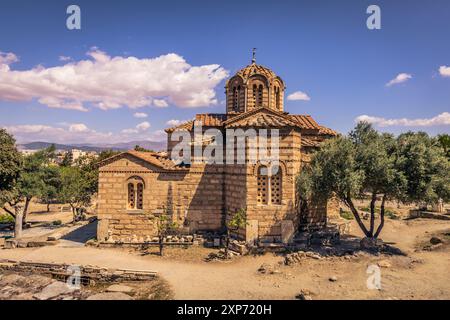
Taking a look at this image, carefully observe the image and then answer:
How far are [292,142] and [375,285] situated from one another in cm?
850

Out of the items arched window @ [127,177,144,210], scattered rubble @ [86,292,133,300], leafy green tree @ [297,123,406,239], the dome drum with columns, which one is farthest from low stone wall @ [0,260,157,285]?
the dome drum with columns

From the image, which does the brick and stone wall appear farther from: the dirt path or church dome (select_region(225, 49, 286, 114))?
church dome (select_region(225, 49, 286, 114))

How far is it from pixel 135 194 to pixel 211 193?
16.7ft

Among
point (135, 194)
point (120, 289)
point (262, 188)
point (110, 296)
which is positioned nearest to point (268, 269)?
point (262, 188)

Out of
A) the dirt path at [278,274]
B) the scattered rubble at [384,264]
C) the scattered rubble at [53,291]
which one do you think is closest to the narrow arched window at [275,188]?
the dirt path at [278,274]

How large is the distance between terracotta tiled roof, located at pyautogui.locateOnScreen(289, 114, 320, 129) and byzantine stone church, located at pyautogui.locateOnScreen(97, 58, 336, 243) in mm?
3495

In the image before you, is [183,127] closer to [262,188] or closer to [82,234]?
[262,188]

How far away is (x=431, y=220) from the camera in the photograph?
2627 cm

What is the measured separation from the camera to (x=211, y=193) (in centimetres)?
2023

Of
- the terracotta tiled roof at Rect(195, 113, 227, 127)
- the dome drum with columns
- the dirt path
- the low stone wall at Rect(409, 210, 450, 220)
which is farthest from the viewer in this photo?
the low stone wall at Rect(409, 210, 450, 220)

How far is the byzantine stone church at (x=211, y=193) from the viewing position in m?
17.6

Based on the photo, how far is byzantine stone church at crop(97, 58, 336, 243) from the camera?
17594 mm
